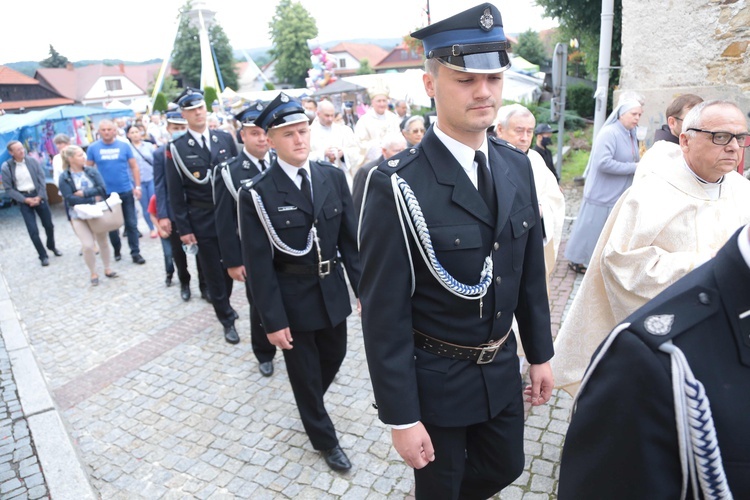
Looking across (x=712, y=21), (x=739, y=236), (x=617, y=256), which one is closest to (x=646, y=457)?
(x=739, y=236)

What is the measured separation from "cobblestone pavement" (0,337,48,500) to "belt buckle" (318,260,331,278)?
2205mm

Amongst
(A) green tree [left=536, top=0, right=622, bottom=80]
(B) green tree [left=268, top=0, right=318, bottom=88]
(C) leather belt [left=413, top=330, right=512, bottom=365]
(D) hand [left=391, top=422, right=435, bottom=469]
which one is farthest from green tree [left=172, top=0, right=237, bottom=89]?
(D) hand [left=391, top=422, right=435, bottom=469]

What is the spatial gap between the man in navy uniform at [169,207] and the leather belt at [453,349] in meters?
4.69

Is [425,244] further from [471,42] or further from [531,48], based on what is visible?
[531,48]

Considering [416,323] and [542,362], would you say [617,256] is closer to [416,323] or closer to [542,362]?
[542,362]

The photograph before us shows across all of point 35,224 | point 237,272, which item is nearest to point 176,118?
point 237,272

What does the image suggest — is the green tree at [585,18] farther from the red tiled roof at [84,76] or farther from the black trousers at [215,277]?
the red tiled roof at [84,76]

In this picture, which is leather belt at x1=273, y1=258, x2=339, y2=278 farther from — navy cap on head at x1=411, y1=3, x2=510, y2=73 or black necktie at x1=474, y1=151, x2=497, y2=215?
navy cap on head at x1=411, y1=3, x2=510, y2=73

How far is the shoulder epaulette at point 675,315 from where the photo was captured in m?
1.04

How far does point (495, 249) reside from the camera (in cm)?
189

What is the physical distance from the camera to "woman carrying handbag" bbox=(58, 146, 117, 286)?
742cm

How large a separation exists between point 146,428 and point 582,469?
3.67 m

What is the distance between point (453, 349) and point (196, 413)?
287 centimetres

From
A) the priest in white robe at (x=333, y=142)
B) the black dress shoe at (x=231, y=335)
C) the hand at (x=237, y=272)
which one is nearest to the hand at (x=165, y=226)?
the black dress shoe at (x=231, y=335)
